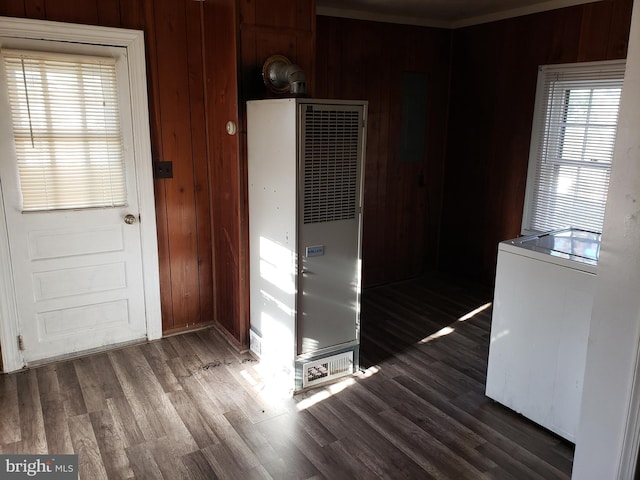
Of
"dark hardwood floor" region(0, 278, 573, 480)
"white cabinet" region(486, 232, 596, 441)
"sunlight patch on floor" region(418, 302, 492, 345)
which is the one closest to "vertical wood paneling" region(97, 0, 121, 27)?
"dark hardwood floor" region(0, 278, 573, 480)

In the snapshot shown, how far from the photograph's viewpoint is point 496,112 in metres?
4.48

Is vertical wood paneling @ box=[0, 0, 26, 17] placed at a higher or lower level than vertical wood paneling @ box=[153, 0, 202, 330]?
higher

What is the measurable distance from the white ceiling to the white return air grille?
263 centimetres

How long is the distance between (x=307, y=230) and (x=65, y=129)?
5.27ft

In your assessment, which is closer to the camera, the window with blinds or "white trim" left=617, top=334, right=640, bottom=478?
"white trim" left=617, top=334, right=640, bottom=478

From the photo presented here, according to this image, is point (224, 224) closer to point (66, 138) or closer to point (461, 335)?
point (66, 138)

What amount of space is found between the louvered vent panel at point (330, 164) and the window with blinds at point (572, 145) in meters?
2.07

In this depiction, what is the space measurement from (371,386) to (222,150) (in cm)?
178

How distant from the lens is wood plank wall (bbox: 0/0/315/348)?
3070mm

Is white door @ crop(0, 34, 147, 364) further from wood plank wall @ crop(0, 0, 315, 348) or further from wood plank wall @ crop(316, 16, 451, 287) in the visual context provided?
wood plank wall @ crop(316, 16, 451, 287)

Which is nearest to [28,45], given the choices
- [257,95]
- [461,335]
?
[257,95]

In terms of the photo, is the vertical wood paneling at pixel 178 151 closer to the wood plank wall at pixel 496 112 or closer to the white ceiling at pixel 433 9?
the white ceiling at pixel 433 9

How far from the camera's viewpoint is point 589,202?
3.92 meters

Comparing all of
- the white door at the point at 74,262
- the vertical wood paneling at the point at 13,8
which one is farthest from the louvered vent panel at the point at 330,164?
the vertical wood paneling at the point at 13,8
